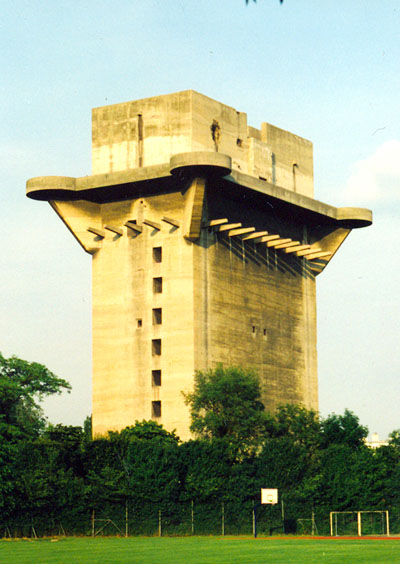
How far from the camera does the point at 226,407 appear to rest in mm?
98000

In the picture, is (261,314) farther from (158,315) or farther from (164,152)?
(164,152)

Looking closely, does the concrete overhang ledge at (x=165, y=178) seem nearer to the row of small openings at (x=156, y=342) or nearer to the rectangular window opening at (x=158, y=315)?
the row of small openings at (x=156, y=342)

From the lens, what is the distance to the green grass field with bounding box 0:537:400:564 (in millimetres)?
51625

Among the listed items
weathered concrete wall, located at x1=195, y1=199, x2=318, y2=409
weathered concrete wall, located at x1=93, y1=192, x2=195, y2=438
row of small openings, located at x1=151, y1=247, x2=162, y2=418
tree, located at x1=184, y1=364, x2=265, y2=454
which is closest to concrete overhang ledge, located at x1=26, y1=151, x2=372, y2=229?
weathered concrete wall, located at x1=93, y1=192, x2=195, y2=438

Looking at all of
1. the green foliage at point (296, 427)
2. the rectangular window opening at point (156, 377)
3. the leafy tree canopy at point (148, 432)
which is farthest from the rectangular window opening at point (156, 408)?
the green foliage at point (296, 427)

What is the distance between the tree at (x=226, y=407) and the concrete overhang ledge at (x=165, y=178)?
1689 cm

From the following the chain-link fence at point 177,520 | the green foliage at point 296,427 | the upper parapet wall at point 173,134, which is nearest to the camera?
the chain-link fence at point 177,520

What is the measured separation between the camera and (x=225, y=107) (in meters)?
110

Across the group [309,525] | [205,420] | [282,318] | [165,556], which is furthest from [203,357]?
[165,556]

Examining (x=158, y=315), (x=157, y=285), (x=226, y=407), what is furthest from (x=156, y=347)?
Answer: (x=226, y=407)

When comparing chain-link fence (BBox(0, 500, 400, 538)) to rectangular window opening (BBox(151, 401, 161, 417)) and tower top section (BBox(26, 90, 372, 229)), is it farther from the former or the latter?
tower top section (BBox(26, 90, 372, 229))

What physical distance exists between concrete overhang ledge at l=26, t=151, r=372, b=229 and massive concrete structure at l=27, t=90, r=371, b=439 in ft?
0.38

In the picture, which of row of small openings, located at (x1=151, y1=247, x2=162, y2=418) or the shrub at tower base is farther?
row of small openings, located at (x1=151, y1=247, x2=162, y2=418)

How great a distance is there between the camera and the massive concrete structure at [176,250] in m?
101
